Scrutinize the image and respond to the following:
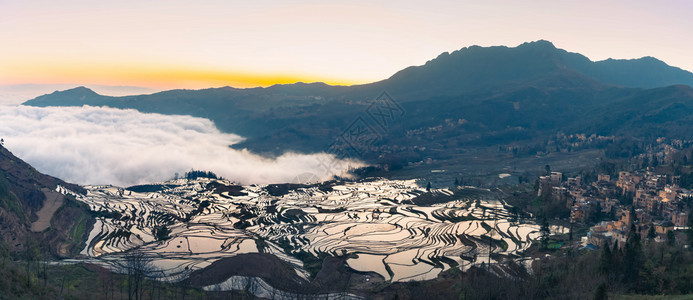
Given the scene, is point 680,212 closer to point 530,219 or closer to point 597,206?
point 597,206

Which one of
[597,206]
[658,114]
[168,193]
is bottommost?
[168,193]

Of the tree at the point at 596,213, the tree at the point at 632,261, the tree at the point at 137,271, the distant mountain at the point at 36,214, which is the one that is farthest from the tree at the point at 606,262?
the distant mountain at the point at 36,214

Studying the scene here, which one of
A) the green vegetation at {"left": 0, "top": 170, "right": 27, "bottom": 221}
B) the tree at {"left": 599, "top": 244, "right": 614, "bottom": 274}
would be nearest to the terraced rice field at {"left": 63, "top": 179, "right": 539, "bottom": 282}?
the green vegetation at {"left": 0, "top": 170, "right": 27, "bottom": 221}

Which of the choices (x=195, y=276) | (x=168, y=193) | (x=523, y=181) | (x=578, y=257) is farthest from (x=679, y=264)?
(x=168, y=193)

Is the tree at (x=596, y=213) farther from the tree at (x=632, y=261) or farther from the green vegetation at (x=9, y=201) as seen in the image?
the green vegetation at (x=9, y=201)

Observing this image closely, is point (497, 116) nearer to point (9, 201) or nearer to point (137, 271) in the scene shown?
point (9, 201)
